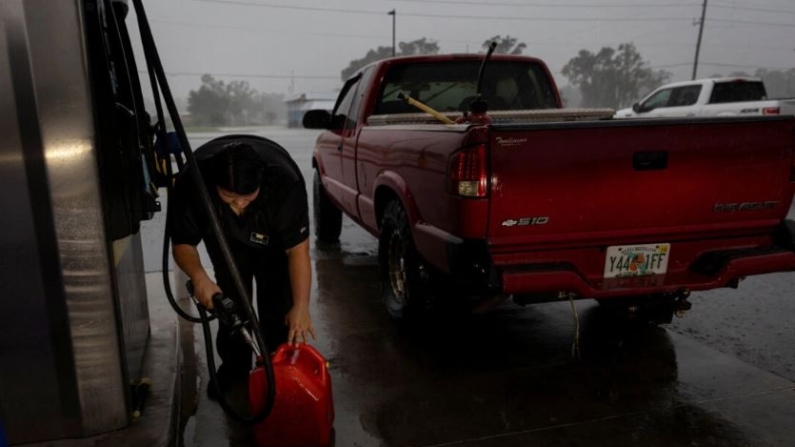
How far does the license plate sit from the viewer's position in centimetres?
293

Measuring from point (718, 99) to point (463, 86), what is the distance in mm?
11230

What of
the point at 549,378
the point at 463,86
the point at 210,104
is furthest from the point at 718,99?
the point at 210,104

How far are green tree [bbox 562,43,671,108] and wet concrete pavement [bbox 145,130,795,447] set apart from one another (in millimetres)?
76252

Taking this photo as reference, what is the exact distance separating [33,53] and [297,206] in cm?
112

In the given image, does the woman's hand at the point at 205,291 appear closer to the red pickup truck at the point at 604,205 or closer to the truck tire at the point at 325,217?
the red pickup truck at the point at 604,205

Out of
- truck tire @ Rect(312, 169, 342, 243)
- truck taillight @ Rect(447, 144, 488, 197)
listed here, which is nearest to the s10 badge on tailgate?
truck taillight @ Rect(447, 144, 488, 197)

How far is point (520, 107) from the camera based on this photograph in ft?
16.5

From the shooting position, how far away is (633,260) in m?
2.94

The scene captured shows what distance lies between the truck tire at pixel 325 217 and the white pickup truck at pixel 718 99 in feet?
27.7

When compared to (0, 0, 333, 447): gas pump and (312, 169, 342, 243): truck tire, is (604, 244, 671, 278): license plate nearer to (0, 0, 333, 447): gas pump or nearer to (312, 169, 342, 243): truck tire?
(0, 0, 333, 447): gas pump

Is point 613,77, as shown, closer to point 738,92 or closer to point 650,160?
point 738,92

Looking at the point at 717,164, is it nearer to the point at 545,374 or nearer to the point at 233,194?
the point at 545,374

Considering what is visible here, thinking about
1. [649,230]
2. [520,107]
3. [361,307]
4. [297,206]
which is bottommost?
[361,307]

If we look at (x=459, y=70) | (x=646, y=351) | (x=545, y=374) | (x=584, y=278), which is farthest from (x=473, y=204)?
(x=459, y=70)
